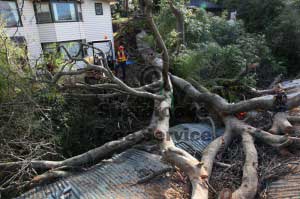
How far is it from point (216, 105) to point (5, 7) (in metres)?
9.86

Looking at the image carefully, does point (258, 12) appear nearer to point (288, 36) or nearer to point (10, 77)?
point (288, 36)

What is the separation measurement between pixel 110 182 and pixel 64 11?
1108 centimetres

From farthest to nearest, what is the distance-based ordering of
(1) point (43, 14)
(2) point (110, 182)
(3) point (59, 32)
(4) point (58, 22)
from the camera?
1. (3) point (59, 32)
2. (4) point (58, 22)
3. (1) point (43, 14)
4. (2) point (110, 182)

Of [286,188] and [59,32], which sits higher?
[59,32]

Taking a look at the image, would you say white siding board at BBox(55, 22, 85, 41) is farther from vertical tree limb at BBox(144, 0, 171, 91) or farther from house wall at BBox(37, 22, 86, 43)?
vertical tree limb at BBox(144, 0, 171, 91)

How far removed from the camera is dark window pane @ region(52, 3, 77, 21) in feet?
39.5

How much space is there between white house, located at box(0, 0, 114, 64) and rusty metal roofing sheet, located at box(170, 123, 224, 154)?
6862 millimetres

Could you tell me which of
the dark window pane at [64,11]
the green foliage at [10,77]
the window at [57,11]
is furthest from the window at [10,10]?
the green foliage at [10,77]

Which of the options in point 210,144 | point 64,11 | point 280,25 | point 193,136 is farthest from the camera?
point 64,11

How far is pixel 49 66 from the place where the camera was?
586 cm

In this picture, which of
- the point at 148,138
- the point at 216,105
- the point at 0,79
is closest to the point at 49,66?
the point at 0,79

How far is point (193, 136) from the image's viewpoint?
4883 mm

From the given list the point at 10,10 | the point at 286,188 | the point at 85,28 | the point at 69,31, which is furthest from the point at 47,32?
the point at 286,188

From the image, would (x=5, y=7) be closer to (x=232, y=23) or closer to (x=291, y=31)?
(x=232, y=23)
